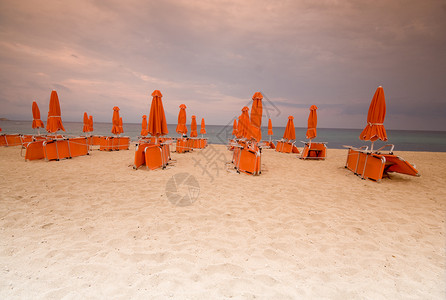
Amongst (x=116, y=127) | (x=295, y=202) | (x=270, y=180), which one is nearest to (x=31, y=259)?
(x=295, y=202)

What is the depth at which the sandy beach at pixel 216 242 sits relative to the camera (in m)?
2.01

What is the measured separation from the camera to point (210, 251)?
2.58m

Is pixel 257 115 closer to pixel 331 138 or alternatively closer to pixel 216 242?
pixel 216 242

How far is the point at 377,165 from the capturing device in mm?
6230

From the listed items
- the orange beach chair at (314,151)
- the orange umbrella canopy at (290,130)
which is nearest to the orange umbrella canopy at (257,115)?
the orange beach chair at (314,151)

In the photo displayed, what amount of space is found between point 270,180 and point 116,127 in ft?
38.3

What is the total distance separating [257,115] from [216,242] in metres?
5.32

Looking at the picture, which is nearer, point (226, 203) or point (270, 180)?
point (226, 203)

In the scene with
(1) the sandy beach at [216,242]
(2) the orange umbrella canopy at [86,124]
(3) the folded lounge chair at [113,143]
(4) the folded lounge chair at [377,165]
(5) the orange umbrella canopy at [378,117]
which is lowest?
(1) the sandy beach at [216,242]

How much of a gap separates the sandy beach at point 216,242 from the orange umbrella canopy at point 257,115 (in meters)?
2.57

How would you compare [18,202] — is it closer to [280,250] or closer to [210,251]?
[210,251]

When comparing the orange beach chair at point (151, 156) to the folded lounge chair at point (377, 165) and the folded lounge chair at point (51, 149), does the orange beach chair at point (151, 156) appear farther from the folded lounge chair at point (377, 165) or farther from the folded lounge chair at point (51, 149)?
the folded lounge chair at point (377, 165)

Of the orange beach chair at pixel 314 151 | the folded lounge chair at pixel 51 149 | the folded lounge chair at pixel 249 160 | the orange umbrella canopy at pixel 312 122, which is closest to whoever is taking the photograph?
the folded lounge chair at pixel 249 160

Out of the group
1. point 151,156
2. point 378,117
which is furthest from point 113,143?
point 378,117
